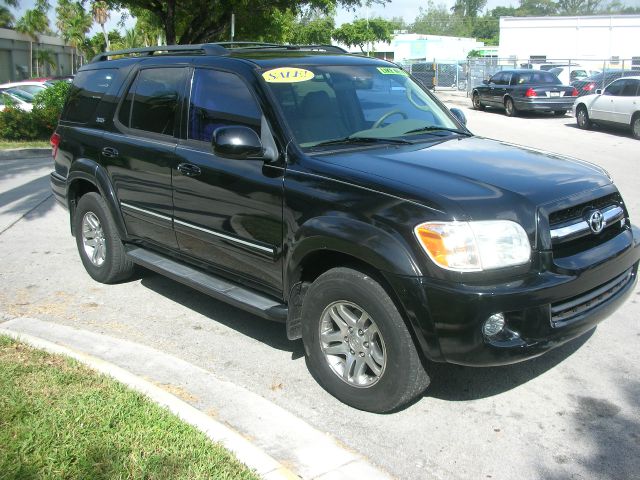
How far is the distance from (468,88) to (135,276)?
3231 cm

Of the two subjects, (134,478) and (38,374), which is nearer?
(134,478)

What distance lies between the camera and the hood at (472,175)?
3594mm

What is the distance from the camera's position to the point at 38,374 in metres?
4.11

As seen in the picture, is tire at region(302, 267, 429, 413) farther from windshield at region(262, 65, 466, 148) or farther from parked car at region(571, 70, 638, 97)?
parked car at region(571, 70, 638, 97)

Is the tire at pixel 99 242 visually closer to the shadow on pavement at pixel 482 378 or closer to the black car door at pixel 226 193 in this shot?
the black car door at pixel 226 193

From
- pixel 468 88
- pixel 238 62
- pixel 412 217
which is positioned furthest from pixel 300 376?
pixel 468 88

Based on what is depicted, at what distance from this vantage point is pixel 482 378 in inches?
174

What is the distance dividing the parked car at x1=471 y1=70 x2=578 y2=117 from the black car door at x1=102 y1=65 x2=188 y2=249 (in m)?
20.0

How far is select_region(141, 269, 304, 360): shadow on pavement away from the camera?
509 cm

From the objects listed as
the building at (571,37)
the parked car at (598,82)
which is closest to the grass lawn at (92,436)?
the parked car at (598,82)

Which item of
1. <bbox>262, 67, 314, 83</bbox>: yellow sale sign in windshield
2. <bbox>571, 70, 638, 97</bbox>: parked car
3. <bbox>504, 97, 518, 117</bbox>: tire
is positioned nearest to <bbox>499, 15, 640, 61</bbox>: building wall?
<bbox>571, 70, 638, 97</bbox>: parked car

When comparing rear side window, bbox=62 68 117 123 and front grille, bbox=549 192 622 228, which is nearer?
front grille, bbox=549 192 622 228

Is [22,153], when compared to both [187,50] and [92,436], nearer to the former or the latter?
[187,50]

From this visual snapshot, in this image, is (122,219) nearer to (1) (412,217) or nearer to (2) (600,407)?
(1) (412,217)
